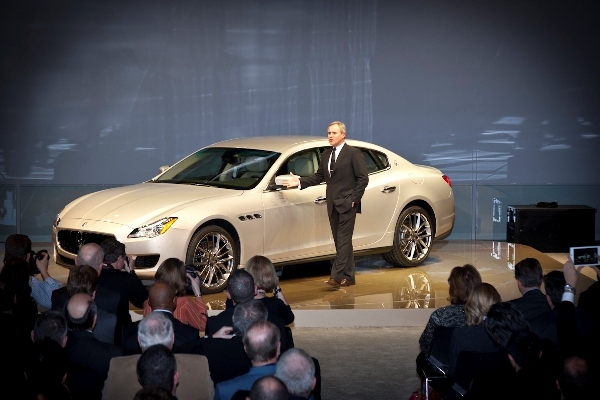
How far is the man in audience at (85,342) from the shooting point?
5.50 metres

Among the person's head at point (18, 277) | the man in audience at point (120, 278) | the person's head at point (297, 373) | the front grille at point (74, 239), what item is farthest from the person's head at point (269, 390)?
the front grille at point (74, 239)

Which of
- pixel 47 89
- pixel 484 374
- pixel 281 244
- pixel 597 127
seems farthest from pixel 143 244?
pixel 597 127

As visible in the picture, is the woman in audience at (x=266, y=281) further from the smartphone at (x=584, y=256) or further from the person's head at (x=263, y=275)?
the smartphone at (x=584, y=256)

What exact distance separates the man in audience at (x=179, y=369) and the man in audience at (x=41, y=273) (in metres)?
2.41

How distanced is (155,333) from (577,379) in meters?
2.14

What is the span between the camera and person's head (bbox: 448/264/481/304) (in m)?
6.39

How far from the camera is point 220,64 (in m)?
14.8

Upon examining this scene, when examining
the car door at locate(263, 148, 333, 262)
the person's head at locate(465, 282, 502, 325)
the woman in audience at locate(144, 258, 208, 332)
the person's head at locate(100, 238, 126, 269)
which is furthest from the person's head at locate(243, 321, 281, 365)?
the car door at locate(263, 148, 333, 262)

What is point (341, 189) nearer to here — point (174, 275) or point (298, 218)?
point (298, 218)

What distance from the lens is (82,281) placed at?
6.38m

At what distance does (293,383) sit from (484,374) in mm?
1041

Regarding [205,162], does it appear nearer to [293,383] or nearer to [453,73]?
[453,73]

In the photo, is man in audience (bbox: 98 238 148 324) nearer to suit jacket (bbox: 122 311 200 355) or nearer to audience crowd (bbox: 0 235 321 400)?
audience crowd (bbox: 0 235 321 400)

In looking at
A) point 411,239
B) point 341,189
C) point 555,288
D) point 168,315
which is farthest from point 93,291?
point 411,239
